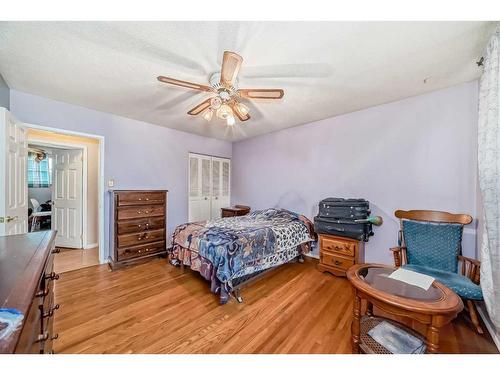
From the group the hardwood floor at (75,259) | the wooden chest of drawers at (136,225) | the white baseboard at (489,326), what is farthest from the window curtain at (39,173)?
the white baseboard at (489,326)

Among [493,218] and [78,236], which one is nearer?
[493,218]

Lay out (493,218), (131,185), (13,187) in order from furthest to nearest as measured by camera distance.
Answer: (131,185) < (13,187) < (493,218)

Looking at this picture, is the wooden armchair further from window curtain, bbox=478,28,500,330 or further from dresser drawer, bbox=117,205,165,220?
dresser drawer, bbox=117,205,165,220

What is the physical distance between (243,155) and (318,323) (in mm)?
3711

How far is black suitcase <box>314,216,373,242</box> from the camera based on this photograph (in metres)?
2.71

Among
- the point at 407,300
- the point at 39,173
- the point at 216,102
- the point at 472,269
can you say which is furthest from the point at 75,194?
the point at 472,269

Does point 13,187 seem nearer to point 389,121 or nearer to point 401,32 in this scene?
point 401,32

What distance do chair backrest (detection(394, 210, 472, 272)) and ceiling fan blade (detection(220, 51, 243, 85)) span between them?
2.46 meters

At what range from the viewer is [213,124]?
3.76m

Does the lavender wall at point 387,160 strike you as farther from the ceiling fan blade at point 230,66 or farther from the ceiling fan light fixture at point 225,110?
the ceiling fan blade at point 230,66

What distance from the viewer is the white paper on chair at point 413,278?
151 cm

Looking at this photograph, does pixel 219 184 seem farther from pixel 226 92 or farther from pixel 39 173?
pixel 39 173

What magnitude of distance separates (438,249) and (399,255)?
1.15 feet
